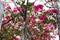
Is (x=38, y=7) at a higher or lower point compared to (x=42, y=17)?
higher

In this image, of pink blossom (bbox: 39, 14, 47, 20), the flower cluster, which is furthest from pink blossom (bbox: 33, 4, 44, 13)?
pink blossom (bbox: 39, 14, 47, 20)

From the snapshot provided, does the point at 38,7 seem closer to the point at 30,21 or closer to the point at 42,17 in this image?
the point at 42,17

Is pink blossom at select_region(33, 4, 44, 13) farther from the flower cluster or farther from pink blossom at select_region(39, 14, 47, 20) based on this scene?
pink blossom at select_region(39, 14, 47, 20)

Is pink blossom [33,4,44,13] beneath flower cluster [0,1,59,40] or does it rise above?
above

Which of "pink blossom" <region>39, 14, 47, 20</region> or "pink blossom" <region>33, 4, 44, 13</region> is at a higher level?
"pink blossom" <region>33, 4, 44, 13</region>

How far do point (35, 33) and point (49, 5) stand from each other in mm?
914

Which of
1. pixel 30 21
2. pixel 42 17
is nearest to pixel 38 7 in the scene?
pixel 42 17

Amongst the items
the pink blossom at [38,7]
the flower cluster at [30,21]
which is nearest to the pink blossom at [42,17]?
the flower cluster at [30,21]

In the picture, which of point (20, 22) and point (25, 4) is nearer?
point (25, 4)

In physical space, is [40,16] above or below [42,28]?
above

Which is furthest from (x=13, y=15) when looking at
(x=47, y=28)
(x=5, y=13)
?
(x=47, y=28)

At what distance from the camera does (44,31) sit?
558 centimetres

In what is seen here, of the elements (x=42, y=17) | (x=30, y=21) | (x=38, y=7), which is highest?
(x=38, y=7)

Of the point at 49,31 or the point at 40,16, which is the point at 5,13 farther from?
the point at 49,31
